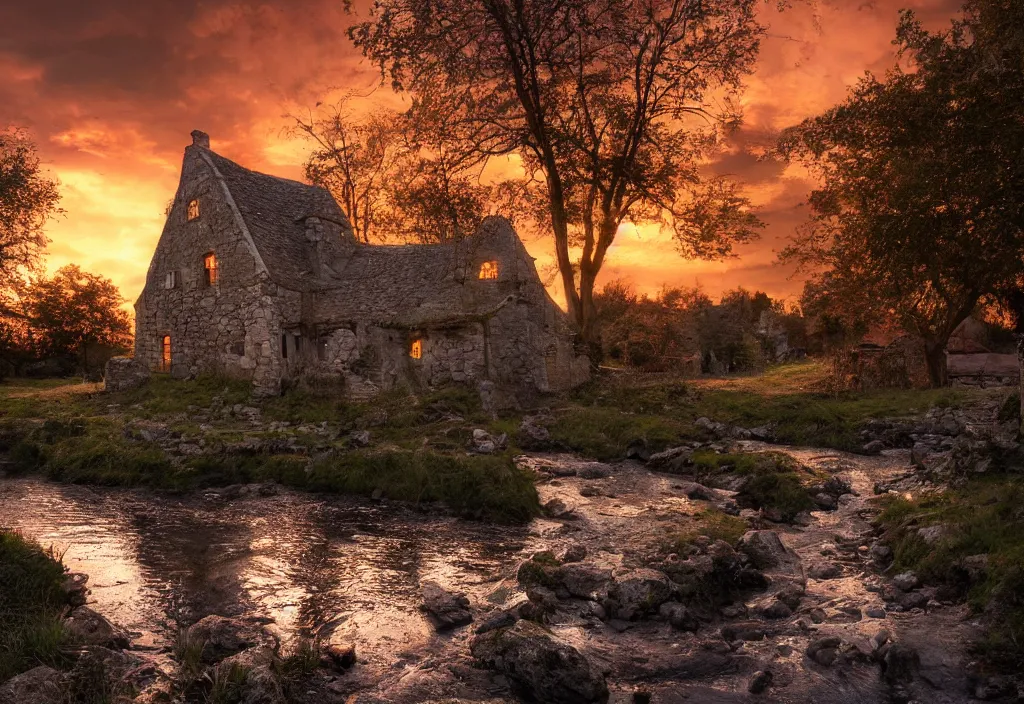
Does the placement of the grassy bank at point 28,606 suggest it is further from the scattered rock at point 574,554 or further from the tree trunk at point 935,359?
the tree trunk at point 935,359

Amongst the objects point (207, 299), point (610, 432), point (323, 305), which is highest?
point (207, 299)

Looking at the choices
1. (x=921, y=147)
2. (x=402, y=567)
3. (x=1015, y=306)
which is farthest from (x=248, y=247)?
(x=1015, y=306)

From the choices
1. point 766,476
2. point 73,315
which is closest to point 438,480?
point 766,476

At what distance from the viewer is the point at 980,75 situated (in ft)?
48.5

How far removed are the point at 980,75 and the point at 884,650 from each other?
49.3 ft

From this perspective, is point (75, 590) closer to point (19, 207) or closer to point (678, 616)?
point (678, 616)

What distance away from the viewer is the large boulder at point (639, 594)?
23.8 ft

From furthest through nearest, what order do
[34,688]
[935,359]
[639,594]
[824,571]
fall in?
[935,359], [824,571], [639,594], [34,688]

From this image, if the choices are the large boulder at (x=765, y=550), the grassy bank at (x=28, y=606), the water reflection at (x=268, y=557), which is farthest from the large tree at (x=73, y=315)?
the large boulder at (x=765, y=550)

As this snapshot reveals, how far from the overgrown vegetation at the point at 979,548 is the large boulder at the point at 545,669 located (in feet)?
12.4

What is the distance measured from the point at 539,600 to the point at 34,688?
4.94 metres

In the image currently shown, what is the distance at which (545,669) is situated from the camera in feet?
18.8

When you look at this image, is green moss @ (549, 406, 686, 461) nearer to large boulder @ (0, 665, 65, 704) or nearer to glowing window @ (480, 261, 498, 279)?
glowing window @ (480, 261, 498, 279)

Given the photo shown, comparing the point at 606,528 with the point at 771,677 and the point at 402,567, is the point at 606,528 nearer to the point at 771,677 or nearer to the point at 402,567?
the point at 402,567
